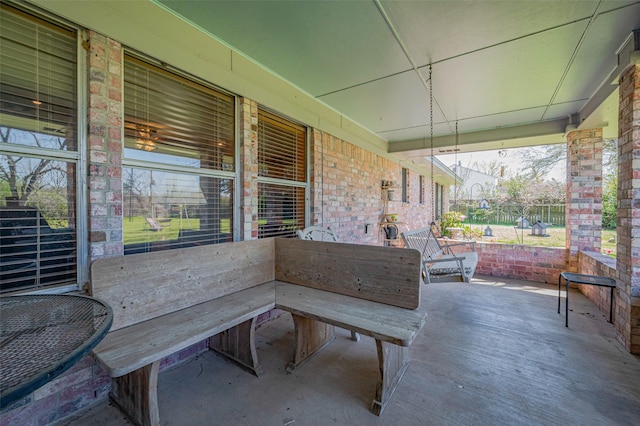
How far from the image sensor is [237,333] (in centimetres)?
224

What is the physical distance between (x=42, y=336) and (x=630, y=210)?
4031mm

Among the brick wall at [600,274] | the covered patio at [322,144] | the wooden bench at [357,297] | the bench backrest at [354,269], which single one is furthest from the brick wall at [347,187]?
the brick wall at [600,274]

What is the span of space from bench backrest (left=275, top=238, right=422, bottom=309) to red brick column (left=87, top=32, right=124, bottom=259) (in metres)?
1.42

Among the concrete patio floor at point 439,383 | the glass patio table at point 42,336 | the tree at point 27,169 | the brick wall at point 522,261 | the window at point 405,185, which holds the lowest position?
the concrete patio floor at point 439,383

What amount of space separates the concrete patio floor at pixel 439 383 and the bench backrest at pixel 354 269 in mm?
625

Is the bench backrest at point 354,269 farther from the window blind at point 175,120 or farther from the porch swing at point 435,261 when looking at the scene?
the window blind at point 175,120

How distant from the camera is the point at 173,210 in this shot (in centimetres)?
229

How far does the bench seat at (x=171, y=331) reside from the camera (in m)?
1.39

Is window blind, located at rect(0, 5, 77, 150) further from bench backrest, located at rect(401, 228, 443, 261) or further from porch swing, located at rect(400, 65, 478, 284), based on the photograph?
bench backrest, located at rect(401, 228, 443, 261)

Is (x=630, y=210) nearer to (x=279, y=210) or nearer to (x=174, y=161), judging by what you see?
(x=279, y=210)

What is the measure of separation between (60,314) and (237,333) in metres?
1.39

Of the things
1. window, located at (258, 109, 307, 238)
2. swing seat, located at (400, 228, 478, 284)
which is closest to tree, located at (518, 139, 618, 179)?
swing seat, located at (400, 228, 478, 284)

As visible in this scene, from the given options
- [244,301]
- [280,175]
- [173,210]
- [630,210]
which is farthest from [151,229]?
[630,210]

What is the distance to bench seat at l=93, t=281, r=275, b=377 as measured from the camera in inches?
54.9
